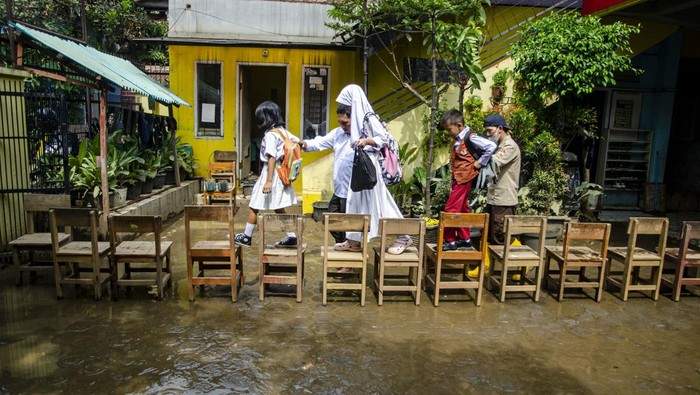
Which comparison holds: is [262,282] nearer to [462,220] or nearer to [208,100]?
[462,220]

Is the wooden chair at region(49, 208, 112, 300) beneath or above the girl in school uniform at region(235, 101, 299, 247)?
beneath

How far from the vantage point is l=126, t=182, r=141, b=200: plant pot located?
7852 mm

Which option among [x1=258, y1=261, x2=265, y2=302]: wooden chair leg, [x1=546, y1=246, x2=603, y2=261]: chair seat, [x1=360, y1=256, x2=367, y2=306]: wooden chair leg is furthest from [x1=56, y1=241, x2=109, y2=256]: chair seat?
[x1=546, y1=246, x2=603, y2=261]: chair seat

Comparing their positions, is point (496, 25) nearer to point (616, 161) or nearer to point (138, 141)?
point (616, 161)

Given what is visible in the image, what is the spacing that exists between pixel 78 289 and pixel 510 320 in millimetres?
4400

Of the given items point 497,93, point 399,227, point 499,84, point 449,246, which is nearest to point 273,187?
point 399,227

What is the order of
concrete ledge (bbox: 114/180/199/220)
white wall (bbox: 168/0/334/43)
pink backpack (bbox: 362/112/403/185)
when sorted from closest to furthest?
pink backpack (bbox: 362/112/403/185), concrete ledge (bbox: 114/180/199/220), white wall (bbox: 168/0/334/43)

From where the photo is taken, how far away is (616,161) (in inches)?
401

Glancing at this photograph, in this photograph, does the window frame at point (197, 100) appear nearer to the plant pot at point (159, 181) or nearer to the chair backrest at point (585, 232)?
the plant pot at point (159, 181)

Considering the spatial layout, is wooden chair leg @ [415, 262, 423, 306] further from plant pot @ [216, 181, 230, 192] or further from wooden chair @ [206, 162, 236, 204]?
plant pot @ [216, 181, 230, 192]

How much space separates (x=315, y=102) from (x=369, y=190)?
20.1 ft

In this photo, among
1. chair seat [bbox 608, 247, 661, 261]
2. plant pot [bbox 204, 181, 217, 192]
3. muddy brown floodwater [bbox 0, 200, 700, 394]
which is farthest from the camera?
plant pot [bbox 204, 181, 217, 192]

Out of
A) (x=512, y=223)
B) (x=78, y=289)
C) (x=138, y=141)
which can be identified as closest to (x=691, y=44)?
(x=512, y=223)

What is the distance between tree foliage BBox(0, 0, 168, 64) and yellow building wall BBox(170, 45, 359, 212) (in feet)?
11.7
